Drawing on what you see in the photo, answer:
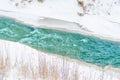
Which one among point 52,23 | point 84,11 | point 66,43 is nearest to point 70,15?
point 84,11

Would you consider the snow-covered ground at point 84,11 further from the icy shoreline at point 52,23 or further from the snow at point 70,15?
the icy shoreline at point 52,23

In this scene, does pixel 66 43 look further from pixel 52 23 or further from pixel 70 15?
pixel 70 15

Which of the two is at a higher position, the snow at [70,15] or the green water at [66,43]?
the snow at [70,15]

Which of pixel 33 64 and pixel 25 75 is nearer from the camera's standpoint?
pixel 25 75

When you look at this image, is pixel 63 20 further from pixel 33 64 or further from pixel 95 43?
pixel 33 64

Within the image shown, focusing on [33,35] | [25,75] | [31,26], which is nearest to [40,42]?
[33,35]

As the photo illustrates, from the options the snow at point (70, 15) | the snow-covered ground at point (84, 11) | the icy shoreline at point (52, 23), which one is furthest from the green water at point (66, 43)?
the snow-covered ground at point (84, 11)
